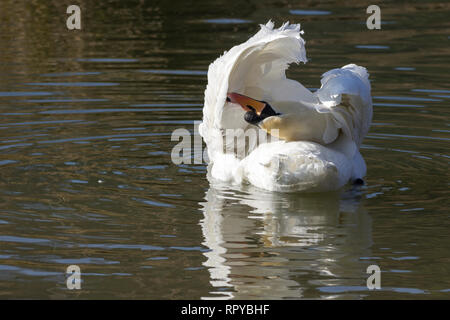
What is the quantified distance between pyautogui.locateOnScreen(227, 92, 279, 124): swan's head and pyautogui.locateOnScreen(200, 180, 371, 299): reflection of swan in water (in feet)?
2.44

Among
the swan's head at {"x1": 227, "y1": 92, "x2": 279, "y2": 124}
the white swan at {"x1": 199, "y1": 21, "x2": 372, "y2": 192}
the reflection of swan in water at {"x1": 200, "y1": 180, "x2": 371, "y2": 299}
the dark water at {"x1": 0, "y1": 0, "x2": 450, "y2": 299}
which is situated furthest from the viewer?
the swan's head at {"x1": 227, "y1": 92, "x2": 279, "y2": 124}

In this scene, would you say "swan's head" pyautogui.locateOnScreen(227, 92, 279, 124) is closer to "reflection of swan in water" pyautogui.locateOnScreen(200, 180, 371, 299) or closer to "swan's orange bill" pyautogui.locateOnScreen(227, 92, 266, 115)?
"swan's orange bill" pyautogui.locateOnScreen(227, 92, 266, 115)

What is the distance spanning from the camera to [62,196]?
8.62 m

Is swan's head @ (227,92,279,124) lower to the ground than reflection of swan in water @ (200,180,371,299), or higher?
higher

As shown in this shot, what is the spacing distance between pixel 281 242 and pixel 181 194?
156cm

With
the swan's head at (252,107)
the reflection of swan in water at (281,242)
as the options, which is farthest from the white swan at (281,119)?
the reflection of swan in water at (281,242)

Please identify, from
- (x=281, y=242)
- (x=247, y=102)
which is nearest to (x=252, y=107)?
(x=247, y=102)

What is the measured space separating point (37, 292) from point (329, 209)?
2.99 m

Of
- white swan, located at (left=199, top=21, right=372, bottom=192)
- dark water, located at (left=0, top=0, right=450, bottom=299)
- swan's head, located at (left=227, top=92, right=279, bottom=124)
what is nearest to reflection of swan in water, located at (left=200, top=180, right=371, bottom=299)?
dark water, located at (left=0, top=0, right=450, bottom=299)

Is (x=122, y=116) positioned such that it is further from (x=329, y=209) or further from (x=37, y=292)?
(x=37, y=292)

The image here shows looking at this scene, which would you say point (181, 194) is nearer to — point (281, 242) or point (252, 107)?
point (252, 107)

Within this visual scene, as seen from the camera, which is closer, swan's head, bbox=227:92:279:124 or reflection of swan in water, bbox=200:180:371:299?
reflection of swan in water, bbox=200:180:371:299

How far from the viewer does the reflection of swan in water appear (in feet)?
21.5

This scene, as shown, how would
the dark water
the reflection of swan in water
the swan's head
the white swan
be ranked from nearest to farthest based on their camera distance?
1. the reflection of swan in water
2. the dark water
3. the white swan
4. the swan's head
